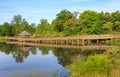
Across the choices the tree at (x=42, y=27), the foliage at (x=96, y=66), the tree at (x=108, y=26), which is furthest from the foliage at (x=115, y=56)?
the tree at (x=42, y=27)

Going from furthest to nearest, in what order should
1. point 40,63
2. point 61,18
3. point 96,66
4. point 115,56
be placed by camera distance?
1. point 61,18
2. point 40,63
3. point 115,56
4. point 96,66

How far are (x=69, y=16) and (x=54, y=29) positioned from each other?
6.07 meters

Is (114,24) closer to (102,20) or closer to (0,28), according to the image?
(102,20)

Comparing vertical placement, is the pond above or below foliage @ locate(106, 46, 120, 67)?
below

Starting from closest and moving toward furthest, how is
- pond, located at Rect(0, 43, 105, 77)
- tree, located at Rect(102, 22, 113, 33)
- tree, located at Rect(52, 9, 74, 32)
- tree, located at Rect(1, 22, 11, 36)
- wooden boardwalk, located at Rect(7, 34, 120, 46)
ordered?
pond, located at Rect(0, 43, 105, 77)
wooden boardwalk, located at Rect(7, 34, 120, 46)
tree, located at Rect(102, 22, 113, 33)
tree, located at Rect(52, 9, 74, 32)
tree, located at Rect(1, 22, 11, 36)

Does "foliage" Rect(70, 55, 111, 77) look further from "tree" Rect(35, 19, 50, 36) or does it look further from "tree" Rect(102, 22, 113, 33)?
"tree" Rect(35, 19, 50, 36)

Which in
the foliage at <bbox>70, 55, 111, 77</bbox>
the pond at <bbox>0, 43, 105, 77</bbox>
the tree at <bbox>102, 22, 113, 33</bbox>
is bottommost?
the pond at <bbox>0, 43, 105, 77</bbox>

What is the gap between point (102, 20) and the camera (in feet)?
189

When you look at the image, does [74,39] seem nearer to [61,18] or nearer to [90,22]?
[90,22]

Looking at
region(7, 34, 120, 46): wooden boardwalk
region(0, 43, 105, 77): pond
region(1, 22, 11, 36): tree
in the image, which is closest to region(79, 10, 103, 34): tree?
region(7, 34, 120, 46): wooden boardwalk

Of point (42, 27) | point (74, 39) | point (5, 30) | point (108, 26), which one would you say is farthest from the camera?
point (5, 30)

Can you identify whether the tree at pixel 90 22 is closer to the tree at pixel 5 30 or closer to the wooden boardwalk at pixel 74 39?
the wooden boardwalk at pixel 74 39

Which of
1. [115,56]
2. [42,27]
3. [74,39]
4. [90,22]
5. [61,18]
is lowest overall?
[74,39]

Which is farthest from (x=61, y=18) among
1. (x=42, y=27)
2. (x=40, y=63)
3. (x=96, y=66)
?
(x=96, y=66)
